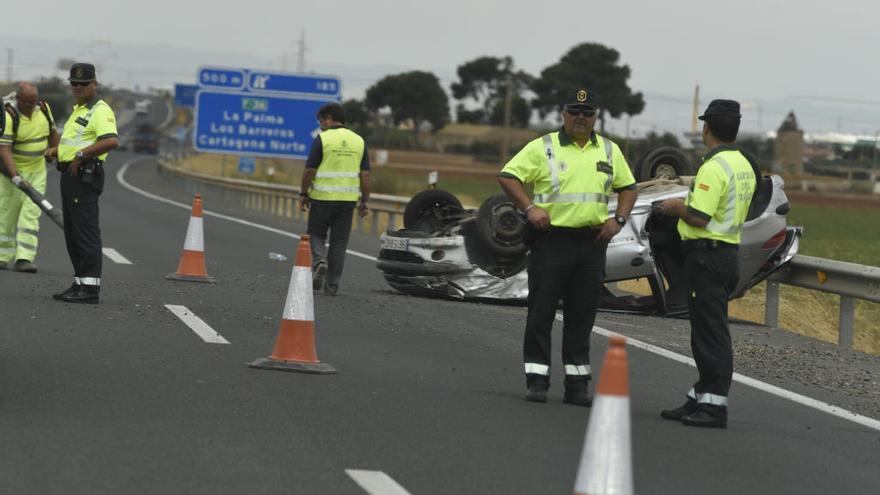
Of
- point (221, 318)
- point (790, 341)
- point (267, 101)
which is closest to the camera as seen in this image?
point (221, 318)

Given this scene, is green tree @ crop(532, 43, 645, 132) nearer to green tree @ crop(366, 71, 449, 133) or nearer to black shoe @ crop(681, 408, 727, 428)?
green tree @ crop(366, 71, 449, 133)

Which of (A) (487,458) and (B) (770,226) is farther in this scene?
(B) (770,226)

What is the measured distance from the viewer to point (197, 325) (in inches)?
474

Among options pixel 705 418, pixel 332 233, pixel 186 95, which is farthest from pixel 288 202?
pixel 186 95

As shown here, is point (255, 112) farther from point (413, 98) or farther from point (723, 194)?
point (413, 98)

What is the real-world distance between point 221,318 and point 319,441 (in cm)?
518

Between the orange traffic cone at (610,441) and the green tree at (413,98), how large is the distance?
152 metres

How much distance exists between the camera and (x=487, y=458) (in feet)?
24.7

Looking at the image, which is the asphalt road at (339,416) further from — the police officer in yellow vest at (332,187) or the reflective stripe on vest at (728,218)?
the police officer in yellow vest at (332,187)

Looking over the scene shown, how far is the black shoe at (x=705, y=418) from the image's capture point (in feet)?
29.2

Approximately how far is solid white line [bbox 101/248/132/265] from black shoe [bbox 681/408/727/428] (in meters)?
10.2

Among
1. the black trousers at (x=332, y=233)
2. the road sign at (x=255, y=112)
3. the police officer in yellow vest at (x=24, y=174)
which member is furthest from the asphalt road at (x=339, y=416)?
the road sign at (x=255, y=112)

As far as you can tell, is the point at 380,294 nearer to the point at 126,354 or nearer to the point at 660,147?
the point at 660,147

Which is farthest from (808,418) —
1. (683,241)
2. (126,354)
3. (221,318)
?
(221,318)
